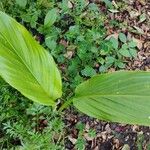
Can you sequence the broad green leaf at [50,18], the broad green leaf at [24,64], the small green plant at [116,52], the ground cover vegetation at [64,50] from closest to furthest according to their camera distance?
Answer: the broad green leaf at [24,64] < the ground cover vegetation at [64,50] < the broad green leaf at [50,18] < the small green plant at [116,52]

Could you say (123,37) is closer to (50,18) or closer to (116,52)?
(116,52)

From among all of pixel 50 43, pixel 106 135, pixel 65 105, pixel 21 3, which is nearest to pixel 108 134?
pixel 106 135

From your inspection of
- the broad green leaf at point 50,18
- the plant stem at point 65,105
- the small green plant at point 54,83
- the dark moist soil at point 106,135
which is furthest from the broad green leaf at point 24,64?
the broad green leaf at point 50,18

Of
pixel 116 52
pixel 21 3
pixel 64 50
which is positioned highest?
pixel 21 3

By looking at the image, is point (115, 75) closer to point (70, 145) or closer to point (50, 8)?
point (70, 145)

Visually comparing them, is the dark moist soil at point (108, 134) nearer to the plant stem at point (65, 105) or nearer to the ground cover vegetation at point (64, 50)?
the ground cover vegetation at point (64, 50)

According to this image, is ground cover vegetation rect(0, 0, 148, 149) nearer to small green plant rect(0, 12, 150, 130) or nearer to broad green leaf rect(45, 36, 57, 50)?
broad green leaf rect(45, 36, 57, 50)

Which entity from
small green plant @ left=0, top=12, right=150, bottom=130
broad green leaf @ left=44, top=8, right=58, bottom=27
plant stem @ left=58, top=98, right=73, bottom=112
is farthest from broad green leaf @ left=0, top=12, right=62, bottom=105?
broad green leaf @ left=44, top=8, right=58, bottom=27

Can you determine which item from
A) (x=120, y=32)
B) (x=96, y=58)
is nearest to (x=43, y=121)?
(x=96, y=58)
